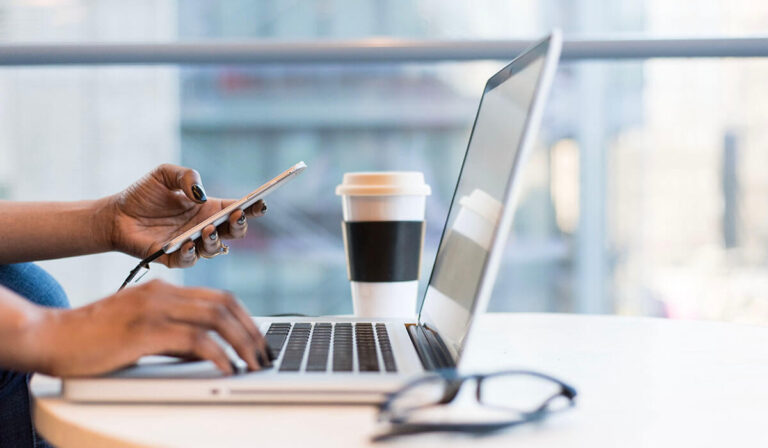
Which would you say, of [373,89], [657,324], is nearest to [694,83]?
[373,89]

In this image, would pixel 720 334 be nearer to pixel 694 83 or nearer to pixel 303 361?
pixel 303 361

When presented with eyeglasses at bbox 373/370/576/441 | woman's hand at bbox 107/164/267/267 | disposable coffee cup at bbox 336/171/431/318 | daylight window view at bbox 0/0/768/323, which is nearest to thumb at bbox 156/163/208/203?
woman's hand at bbox 107/164/267/267

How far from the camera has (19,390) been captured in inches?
28.6

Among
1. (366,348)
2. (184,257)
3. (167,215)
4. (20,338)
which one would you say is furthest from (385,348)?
(167,215)

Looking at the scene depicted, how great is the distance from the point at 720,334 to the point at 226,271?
2756 mm

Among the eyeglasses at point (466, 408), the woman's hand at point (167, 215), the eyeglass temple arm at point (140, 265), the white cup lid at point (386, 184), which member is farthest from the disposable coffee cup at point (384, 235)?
the eyeglasses at point (466, 408)

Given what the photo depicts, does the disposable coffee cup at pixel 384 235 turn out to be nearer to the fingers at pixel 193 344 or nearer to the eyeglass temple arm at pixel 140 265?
the eyeglass temple arm at pixel 140 265

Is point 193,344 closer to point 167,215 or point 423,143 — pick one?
point 167,215

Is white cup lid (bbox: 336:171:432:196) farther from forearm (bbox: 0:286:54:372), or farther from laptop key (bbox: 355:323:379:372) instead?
forearm (bbox: 0:286:54:372)

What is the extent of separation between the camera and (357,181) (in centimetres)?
79

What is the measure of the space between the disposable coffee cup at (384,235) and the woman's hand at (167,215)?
0.11 metres

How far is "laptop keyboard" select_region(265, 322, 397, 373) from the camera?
434 mm

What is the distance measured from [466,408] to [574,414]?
6cm

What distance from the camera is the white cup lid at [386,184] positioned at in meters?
0.77
